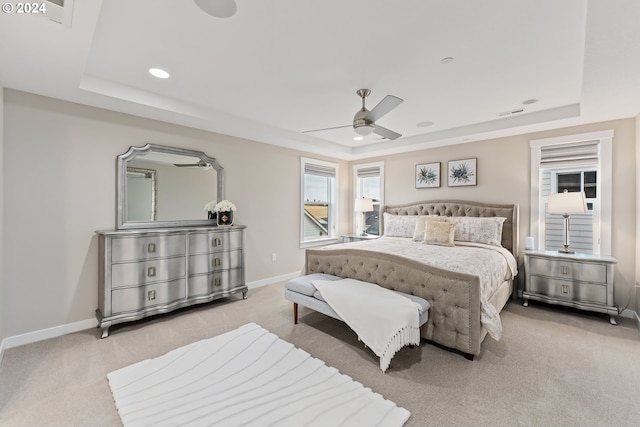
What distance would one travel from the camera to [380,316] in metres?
2.30

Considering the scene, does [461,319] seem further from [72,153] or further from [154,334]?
[72,153]

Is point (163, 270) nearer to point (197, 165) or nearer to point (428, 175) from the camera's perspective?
point (197, 165)

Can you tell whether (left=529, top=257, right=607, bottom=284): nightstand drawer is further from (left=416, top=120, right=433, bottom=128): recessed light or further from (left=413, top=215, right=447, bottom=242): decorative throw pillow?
(left=416, top=120, right=433, bottom=128): recessed light

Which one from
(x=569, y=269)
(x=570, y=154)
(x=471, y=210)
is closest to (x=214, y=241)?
(x=471, y=210)

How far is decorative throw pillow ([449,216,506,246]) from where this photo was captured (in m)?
4.03

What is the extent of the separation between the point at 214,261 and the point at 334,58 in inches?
116

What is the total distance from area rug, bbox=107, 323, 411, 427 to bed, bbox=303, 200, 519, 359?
0.98 m

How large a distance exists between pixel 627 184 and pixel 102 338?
644cm

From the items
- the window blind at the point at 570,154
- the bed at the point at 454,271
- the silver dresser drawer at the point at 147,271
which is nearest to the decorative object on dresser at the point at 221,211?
the silver dresser drawer at the point at 147,271

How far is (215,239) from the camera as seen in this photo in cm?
375

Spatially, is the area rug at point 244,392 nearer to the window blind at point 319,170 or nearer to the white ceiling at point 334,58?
the white ceiling at point 334,58

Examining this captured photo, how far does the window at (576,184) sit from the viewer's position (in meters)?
3.54

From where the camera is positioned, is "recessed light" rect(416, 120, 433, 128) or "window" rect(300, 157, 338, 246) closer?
"recessed light" rect(416, 120, 433, 128)

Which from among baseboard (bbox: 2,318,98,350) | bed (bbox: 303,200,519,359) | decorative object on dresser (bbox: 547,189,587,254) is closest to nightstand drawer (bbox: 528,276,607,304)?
bed (bbox: 303,200,519,359)
